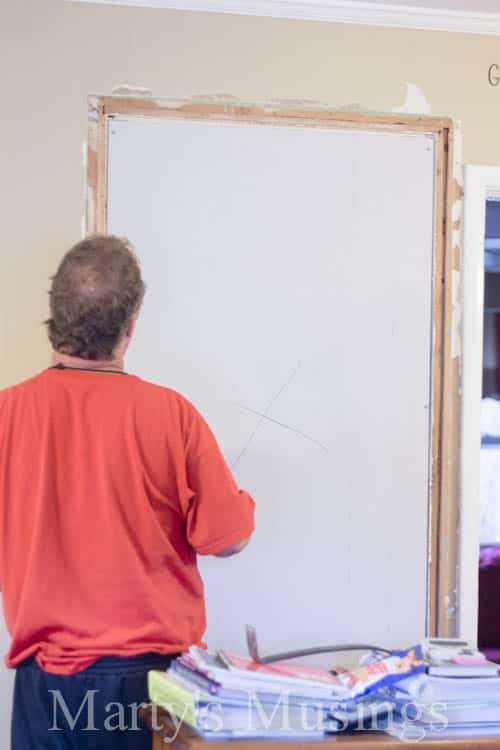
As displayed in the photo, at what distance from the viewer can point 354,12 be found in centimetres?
311

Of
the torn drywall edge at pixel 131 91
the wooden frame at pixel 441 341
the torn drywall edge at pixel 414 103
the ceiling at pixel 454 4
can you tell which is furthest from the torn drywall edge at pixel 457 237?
the torn drywall edge at pixel 131 91

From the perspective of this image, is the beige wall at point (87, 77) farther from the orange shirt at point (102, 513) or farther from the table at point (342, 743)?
the table at point (342, 743)

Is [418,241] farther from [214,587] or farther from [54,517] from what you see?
[54,517]

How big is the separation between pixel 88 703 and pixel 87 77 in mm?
1860

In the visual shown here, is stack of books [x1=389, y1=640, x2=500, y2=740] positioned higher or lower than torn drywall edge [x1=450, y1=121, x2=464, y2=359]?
lower

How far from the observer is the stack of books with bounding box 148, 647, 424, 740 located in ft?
5.03

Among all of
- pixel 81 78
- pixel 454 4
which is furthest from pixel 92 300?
pixel 454 4

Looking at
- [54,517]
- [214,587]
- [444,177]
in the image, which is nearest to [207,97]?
[444,177]

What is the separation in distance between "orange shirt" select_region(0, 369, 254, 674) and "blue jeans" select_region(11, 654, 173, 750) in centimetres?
3

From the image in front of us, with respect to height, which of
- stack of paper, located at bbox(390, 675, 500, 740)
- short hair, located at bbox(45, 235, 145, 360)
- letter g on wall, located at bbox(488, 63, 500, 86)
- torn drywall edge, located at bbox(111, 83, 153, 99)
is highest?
letter g on wall, located at bbox(488, 63, 500, 86)

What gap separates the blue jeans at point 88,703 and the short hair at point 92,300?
57 centimetres

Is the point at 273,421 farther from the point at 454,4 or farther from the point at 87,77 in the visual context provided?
the point at 454,4

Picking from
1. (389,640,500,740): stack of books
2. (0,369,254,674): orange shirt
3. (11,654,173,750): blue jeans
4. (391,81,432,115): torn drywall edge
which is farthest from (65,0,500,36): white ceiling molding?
(389,640,500,740): stack of books

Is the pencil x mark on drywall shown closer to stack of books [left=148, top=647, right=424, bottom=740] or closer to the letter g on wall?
the letter g on wall
